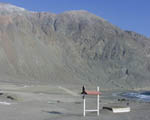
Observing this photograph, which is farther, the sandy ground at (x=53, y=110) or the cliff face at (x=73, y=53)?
the cliff face at (x=73, y=53)

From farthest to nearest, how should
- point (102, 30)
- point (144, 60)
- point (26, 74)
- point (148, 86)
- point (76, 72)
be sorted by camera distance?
point (102, 30) < point (144, 60) < point (148, 86) < point (76, 72) < point (26, 74)

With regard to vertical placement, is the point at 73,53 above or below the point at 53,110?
above

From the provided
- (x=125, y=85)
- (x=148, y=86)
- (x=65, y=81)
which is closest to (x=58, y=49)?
(x=65, y=81)

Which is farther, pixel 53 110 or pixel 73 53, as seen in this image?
pixel 73 53

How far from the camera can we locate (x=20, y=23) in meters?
112

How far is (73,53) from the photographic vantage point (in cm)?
11994

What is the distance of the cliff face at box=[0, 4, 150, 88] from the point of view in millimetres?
96938

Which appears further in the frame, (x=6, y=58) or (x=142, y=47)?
(x=142, y=47)

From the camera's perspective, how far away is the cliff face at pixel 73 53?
96938 millimetres

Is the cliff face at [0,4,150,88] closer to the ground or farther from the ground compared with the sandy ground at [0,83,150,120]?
farther from the ground

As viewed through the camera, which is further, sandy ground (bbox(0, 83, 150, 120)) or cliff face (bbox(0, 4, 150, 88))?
cliff face (bbox(0, 4, 150, 88))

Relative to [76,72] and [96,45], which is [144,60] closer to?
[96,45]

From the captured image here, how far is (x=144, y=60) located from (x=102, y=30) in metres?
24.6

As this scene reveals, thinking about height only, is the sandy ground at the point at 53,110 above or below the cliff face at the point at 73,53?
below
